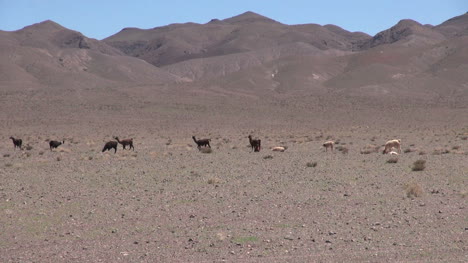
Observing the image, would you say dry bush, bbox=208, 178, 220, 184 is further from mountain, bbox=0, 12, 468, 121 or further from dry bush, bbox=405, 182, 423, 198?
mountain, bbox=0, 12, 468, 121

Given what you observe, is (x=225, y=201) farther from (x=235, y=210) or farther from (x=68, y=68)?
(x=68, y=68)

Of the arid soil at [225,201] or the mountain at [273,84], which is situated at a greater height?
the mountain at [273,84]

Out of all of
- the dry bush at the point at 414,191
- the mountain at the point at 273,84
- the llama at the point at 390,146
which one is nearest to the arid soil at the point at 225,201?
the dry bush at the point at 414,191

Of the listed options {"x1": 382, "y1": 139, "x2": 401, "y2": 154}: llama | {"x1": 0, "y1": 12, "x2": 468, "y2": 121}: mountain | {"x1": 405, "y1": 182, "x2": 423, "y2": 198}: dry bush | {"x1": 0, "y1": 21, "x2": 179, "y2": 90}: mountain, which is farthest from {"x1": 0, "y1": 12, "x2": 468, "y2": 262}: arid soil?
{"x1": 0, "y1": 21, "x2": 179, "y2": 90}: mountain

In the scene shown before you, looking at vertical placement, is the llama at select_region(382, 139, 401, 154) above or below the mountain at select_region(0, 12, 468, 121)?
below

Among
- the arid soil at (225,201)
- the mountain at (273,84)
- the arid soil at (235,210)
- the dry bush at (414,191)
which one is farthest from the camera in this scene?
the mountain at (273,84)

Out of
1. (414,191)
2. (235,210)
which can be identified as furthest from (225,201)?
(414,191)

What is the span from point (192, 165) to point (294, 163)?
4.17 meters

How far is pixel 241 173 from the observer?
23.9m

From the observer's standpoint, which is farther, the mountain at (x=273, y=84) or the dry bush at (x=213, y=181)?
the mountain at (x=273, y=84)

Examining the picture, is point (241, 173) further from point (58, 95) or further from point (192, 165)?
point (58, 95)

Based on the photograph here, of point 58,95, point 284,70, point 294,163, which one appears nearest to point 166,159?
point 294,163

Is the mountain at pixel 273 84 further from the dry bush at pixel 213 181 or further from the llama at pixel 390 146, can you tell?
the dry bush at pixel 213 181

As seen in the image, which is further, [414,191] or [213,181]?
[213,181]
